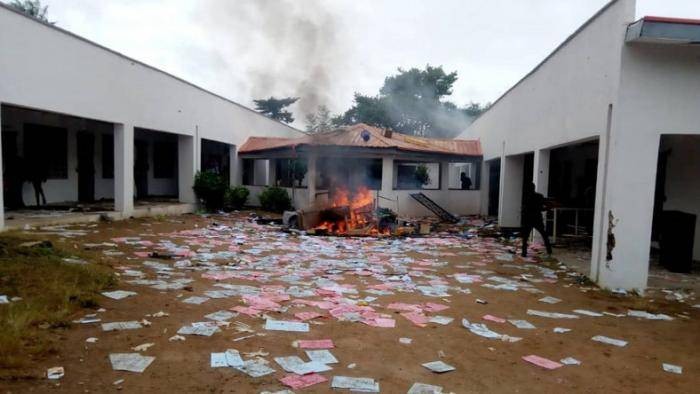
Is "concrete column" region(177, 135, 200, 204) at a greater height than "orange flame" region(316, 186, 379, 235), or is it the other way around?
"concrete column" region(177, 135, 200, 204)

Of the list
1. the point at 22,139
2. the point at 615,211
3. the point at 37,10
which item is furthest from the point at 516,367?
the point at 37,10

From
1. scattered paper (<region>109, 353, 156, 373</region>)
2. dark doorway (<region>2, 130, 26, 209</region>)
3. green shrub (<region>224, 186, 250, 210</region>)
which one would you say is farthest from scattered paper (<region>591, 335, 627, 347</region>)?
green shrub (<region>224, 186, 250, 210</region>)

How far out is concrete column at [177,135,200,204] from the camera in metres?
15.2

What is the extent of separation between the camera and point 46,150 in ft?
41.0

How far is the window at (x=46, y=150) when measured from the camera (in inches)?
466

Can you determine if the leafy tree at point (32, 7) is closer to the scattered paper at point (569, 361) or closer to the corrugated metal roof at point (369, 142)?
the corrugated metal roof at point (369, 142)

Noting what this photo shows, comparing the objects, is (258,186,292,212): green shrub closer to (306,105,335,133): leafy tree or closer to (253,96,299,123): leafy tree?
(306,105,335,133): leafy tree

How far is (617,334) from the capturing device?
15.5 feet

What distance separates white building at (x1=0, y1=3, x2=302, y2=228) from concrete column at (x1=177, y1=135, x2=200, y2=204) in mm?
35

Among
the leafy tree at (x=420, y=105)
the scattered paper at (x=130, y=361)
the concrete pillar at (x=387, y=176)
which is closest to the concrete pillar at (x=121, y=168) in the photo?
the concrete pillar at (x=387, y=176)

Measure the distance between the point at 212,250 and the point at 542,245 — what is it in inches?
306

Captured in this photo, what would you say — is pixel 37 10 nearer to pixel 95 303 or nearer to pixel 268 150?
pixel 268 150

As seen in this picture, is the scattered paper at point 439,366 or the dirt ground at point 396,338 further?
the scattered paper at point 439,366

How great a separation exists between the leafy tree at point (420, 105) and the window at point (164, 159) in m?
18.8
